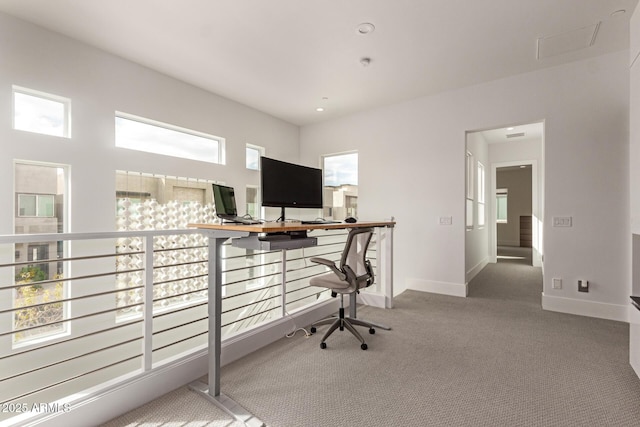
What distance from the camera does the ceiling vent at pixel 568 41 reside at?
2727 mm

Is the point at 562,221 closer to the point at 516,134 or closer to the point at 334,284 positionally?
the point at 334,284

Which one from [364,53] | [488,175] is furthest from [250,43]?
[488,175]

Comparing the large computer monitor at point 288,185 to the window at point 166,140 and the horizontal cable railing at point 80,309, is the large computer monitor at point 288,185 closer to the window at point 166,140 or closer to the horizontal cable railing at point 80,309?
the horizontal cable railing at point 80,309

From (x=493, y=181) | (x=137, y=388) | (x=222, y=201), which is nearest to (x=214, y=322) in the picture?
(x=137, y=388)

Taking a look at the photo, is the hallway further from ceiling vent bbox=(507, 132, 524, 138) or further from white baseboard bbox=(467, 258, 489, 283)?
ceiling vent bbox=(507, 132, 524, 138)

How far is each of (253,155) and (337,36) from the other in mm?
2565

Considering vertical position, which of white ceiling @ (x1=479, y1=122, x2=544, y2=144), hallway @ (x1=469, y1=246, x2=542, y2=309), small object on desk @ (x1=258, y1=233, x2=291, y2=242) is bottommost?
hallway @ (x1=469, y1=246, x2=542, y2=309)

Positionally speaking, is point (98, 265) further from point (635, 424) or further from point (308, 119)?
point (635, 424)

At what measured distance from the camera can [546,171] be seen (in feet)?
11.2

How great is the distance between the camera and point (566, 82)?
3.31 m

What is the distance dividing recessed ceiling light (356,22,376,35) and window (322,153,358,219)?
97.0 inches

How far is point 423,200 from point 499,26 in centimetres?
220

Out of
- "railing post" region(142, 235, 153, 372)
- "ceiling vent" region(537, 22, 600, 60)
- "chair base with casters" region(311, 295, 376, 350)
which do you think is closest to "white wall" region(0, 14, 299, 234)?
"railing post" region(142, 235, 153, 372)

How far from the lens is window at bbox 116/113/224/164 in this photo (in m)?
3.36
